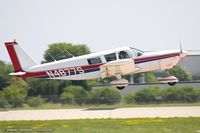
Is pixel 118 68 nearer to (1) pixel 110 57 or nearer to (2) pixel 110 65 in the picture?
(2) pixel 110 65

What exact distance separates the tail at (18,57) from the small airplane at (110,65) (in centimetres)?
31

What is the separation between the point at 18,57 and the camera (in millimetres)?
31250

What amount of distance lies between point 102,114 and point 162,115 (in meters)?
3.43

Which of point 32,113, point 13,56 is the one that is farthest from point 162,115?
point 13,56

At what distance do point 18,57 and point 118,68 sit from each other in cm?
634

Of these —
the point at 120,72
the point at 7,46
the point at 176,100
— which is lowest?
the point at 176,100

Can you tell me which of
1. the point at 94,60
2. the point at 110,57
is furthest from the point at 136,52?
the point at 94,60

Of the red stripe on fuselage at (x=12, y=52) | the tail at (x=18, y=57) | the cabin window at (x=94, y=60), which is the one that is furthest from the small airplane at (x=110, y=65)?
the red stripe on fuselage at (x=12, y=52)

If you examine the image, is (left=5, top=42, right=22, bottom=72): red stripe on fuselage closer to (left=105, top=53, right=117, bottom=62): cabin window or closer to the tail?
the tail

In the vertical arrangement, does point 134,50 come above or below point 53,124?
above

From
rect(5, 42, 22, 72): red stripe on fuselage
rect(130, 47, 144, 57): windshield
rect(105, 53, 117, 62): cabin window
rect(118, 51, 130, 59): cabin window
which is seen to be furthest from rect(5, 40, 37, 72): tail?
rect(130, 47, 144, 57): windshield

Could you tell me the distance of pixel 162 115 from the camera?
1003 inches

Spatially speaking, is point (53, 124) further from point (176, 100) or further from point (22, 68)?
point (176, 100)

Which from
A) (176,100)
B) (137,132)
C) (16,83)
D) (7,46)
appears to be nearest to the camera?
(137,132)
